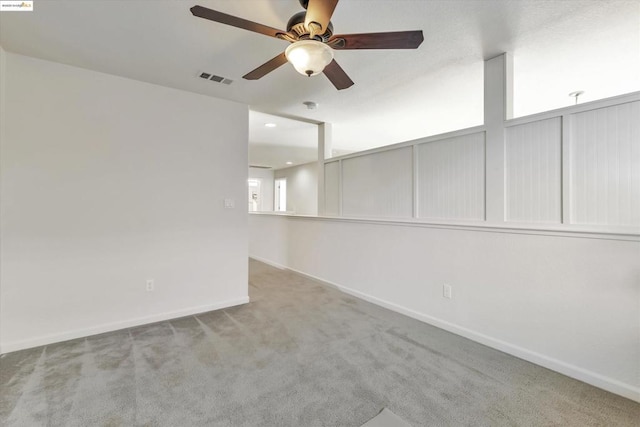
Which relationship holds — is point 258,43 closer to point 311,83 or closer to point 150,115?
point 311,83

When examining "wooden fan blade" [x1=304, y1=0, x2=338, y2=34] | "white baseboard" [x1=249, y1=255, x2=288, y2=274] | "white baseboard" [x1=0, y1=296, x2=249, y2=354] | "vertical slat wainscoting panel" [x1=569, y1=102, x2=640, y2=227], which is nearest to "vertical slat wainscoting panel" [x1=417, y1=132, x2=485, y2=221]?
"vertical slat wainscoting panel" [x1=569, y1=102, x2=640, y2=227]

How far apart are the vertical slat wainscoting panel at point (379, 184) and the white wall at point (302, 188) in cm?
412

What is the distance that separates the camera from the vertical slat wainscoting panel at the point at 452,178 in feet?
8.51

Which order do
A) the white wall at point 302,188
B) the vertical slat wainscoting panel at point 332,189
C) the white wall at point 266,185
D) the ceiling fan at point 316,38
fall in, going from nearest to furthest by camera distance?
the ceiling fan at point 316,38
the vertical slat wainscoting panel at point 332,189
the white wall at point 302,188
the white wall at point 266,185

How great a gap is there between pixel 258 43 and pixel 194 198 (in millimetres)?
1785

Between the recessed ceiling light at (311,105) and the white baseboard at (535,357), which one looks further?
the recessed ceiling light at (311,105)

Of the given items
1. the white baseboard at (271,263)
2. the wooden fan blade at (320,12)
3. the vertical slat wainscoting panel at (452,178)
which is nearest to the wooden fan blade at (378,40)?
the wooden fan blade at (320,12)

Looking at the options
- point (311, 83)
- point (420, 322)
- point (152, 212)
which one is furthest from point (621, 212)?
point (152, 212)

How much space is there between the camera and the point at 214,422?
1568mm

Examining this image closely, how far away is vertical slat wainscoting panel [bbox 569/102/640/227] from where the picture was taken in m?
1.83

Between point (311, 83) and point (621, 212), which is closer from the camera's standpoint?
point (621, 212)

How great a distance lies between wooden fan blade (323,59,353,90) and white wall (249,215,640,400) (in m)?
1.72

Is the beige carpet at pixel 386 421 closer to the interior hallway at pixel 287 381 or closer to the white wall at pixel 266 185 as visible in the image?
the interior hallway at pixel 287 381

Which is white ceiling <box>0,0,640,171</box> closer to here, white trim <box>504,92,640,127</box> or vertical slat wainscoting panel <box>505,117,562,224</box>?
white trim <box>504,92,640,127</box>
